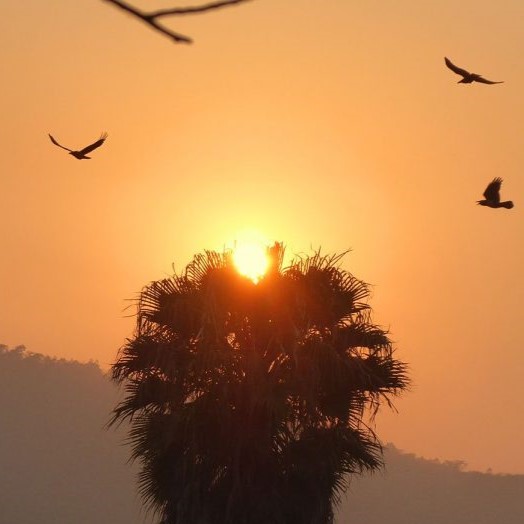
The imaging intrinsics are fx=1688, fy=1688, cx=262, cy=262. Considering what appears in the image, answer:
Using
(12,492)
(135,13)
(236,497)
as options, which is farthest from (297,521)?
(12,492)

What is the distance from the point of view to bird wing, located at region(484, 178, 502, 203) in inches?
763

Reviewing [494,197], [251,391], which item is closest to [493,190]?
[494,197]

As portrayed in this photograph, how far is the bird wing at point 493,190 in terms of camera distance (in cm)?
1938

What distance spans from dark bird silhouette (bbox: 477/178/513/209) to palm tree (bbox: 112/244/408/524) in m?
7.76

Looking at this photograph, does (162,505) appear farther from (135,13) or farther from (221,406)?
(135,13)

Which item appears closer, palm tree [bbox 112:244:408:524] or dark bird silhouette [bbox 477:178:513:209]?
dark bird silhouette [bbox 477:178:513:209]

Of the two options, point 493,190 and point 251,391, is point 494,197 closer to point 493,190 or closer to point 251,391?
point 493,190

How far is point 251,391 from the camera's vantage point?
26.6 meters

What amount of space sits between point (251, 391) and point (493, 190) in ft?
26.6

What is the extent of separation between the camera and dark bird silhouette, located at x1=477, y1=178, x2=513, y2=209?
19094mm

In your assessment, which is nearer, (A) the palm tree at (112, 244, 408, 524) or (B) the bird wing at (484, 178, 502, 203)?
(B) the bird wing at (484, 178, 502, 203)

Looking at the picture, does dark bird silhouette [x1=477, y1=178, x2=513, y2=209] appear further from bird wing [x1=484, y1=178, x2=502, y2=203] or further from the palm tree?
the palm tree

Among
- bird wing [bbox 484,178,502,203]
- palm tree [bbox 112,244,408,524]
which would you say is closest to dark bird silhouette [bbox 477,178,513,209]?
bird wing [bbox 484,178,502,203]

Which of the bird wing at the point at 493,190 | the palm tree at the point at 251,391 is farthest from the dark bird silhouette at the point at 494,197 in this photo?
the palm tree at the point at 251,391
